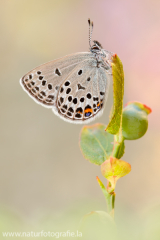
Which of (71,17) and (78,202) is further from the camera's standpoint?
(71,17)

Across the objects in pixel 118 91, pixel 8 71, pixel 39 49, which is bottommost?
pixel 118 91

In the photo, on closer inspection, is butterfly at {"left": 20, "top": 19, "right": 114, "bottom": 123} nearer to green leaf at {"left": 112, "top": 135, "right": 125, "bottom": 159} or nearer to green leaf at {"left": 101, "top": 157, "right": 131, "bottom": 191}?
green leaf at {"left": 112, "top": 135, "right": 125, "bottom": 159}

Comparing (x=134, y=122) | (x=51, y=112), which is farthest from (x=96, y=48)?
(x=51, y=112)

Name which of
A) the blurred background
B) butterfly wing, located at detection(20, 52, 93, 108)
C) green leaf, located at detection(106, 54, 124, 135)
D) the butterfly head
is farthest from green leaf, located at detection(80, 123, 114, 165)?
the blurred background

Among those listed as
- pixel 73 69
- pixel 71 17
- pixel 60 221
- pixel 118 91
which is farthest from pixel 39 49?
pixel 60 221

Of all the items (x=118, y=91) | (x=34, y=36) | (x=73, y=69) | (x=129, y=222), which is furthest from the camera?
(x=34, y=36)

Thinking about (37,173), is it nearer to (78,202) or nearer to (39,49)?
(39,49)

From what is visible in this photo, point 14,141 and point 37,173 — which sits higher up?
point 14,141
